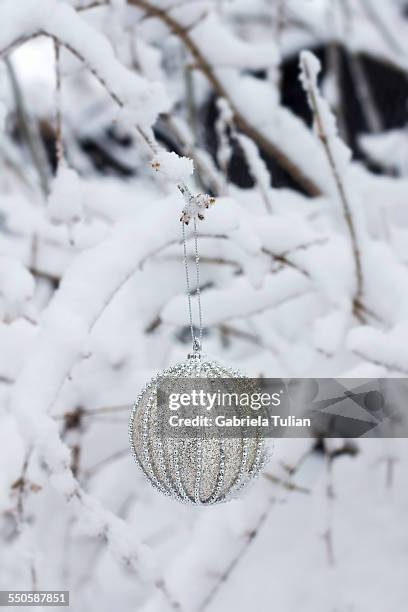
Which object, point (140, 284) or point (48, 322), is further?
point (140, 284)

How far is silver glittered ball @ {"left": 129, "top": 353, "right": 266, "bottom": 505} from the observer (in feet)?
2.42

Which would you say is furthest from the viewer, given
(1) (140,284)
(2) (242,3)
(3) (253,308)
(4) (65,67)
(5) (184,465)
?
(2) (242,3)

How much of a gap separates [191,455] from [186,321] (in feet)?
1.73

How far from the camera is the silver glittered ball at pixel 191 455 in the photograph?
29.1 inches

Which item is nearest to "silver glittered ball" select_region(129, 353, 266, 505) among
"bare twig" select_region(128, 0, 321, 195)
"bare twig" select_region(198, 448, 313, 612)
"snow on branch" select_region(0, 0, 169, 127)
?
"snow on branch" select_region(0, 0, 169, 127)

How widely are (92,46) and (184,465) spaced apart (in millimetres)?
664

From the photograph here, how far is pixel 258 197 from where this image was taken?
1.69m

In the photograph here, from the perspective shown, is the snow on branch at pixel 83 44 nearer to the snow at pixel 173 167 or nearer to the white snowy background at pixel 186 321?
the white snowy background at pixel 186 321

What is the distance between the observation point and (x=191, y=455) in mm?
736

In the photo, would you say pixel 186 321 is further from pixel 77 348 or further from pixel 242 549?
pixel 242 549

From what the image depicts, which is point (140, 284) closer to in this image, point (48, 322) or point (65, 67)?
point (65, 67)

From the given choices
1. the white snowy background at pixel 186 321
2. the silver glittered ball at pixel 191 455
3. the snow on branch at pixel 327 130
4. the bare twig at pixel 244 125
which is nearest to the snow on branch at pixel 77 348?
the white snowy background at pixel 186 321

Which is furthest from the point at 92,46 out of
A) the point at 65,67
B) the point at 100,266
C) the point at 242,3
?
the point at 242,3

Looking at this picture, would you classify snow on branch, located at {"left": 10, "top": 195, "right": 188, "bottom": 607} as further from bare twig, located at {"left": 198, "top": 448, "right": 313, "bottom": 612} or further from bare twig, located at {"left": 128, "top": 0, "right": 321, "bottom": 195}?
bare twig, located at {"left": 128, "top": 0, "right": 321, "bottom": 195}
